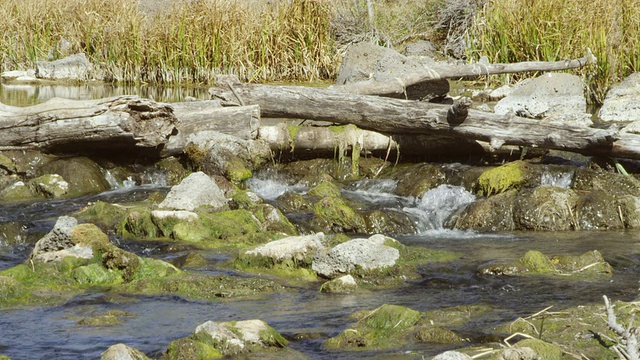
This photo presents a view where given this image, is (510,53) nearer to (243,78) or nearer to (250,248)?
(243,78)

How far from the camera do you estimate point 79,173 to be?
452 inches

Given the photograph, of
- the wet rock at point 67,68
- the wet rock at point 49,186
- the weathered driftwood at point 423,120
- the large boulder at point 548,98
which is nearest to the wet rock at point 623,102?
the large boulder at point 548,98

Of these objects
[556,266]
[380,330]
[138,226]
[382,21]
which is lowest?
[138,226]

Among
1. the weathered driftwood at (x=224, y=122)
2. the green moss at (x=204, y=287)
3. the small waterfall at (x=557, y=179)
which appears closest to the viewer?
the green moss at (x=204, y=287)

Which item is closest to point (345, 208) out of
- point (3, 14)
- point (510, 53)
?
point (510, 53)

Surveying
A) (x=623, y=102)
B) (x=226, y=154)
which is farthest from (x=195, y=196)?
(x=623, y=102)

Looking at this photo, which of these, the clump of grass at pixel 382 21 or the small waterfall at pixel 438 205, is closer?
the small waterfall at pixel 438 205

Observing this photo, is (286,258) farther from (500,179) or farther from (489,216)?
(500,179)

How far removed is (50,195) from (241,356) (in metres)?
6.37

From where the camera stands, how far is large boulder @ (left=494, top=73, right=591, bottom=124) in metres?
15.5

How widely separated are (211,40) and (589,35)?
28.5ft

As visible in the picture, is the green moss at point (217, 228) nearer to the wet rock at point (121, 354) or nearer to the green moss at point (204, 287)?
the green moss at point (204, 287)

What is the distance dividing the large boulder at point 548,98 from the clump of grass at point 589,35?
1388 mm

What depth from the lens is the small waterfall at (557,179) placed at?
11.1 m
